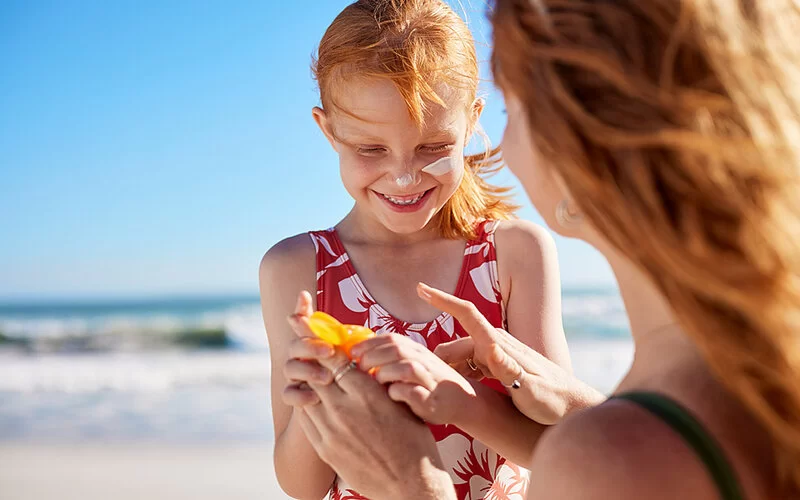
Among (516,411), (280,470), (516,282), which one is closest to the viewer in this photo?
(516,411)

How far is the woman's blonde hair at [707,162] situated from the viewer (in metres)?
1.13

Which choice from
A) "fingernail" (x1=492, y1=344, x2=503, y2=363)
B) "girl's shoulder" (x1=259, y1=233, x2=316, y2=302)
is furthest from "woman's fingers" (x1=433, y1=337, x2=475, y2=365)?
"girl's shoulder" (x1=259, y1=233, x2=316, y2=302)

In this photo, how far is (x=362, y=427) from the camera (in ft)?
5.64

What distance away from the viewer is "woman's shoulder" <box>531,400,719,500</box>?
Result: 117cm

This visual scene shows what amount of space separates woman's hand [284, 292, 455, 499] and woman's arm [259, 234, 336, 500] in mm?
603

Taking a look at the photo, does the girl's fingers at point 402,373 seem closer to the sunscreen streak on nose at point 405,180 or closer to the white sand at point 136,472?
the sunscreen streak on nose at point 405,180

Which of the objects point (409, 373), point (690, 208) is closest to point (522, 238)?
point (409, 373)

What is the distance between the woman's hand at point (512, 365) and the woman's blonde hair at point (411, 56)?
687 mm

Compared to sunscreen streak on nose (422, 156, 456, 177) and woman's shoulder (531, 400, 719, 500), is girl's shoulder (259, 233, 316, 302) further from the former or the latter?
woman's shoulder (531, 400, 719, 500)

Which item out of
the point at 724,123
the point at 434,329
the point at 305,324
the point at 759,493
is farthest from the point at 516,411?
the point at 724,123

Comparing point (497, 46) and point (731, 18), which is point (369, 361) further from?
point (731, 18)

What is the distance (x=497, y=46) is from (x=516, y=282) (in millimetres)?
1329

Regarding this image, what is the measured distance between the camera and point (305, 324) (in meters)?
1.77

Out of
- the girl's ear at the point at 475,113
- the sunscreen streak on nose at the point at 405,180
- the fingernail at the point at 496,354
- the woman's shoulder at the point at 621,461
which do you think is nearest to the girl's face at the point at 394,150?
the sunscreen streak on nose at the point at 405,180
